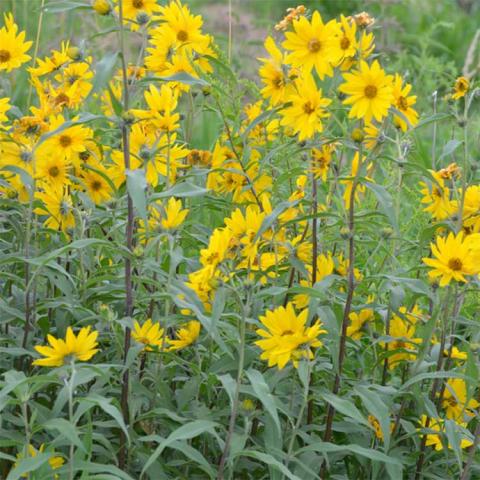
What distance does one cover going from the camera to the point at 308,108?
6.40ft

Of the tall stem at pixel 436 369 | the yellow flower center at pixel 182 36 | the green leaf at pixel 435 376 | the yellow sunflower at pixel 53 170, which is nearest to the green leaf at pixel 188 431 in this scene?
the green leaf at pixel 435 376

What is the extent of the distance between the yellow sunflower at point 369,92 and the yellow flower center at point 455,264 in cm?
28

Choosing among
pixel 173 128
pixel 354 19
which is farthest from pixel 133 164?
pixel 354 19

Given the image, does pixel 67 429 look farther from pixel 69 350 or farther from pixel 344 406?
pixel 344 406

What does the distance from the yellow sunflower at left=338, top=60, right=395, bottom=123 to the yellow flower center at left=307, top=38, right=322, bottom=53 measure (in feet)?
0.28

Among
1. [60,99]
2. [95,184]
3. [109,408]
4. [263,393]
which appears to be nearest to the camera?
[109,408]

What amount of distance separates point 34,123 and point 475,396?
108cm

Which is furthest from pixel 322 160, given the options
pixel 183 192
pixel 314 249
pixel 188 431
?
pixel 188 431

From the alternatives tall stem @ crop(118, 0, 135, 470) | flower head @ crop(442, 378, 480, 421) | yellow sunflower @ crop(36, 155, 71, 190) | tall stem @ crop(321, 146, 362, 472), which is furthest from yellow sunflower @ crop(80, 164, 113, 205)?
flower head @ crop(442, 378, 480, 421)

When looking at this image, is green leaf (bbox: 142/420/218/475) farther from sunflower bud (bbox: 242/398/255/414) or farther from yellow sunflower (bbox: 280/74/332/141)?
yellow sunflower (bbox: 280/74/332/141)

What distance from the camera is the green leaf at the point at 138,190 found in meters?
1.66

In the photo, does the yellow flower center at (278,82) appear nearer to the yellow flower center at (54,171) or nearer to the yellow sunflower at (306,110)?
the yellow sunflower at (306,110)

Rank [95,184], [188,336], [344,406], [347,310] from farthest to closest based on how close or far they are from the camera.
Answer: [95,184], [188,336], [347,310], [344,406]

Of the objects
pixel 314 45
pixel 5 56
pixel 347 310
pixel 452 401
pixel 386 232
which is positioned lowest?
pixel 452 401
